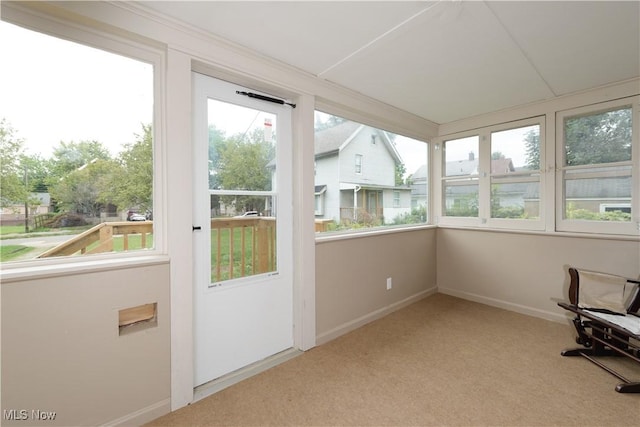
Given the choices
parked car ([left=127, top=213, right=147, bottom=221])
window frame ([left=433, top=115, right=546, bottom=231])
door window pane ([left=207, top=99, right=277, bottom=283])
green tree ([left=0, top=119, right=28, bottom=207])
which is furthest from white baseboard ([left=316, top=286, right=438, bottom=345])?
green tree ([left=0, top=119, right=28, bottom=207])

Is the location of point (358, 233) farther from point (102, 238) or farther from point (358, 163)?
point (102, 238)

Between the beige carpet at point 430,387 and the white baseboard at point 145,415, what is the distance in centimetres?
5

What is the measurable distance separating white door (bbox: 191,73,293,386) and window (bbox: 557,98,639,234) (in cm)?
298

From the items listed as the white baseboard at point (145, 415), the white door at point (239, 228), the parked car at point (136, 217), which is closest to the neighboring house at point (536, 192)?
the white door at point (239, 228)

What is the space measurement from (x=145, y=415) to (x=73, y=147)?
1.61m

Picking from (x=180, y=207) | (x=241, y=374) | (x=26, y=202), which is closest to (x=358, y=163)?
(x=180, y=207)

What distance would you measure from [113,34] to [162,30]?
26 cm

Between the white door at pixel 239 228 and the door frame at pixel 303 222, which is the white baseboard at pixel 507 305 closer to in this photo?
the door frame at pixel 303 222

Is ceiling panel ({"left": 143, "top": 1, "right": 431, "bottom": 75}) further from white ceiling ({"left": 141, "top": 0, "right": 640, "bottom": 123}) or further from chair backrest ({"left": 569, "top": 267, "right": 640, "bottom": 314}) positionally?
chair backrest ({"left": 569, "top": 267, "right": 640, "bottom": 314})

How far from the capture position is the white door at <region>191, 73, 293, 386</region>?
201 cm

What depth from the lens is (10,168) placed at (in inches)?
55.7

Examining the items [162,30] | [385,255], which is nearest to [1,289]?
[162,30]

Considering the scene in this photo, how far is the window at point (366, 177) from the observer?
2834 millimetres

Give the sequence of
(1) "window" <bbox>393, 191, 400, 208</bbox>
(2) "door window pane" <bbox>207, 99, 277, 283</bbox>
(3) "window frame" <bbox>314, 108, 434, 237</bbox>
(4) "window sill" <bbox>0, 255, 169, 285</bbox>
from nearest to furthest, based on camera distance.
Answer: (4) "window sill" <bbox>0, 255, 169, 285</bbox> → (2) "door window pane" <bbox>207, 99, 277, 283</bbox> → (3) "window frame" <bbox>314, 108, 434, 237</bbox> → (1) "window" <bbox>393, 191, 400, 208</bbox>
